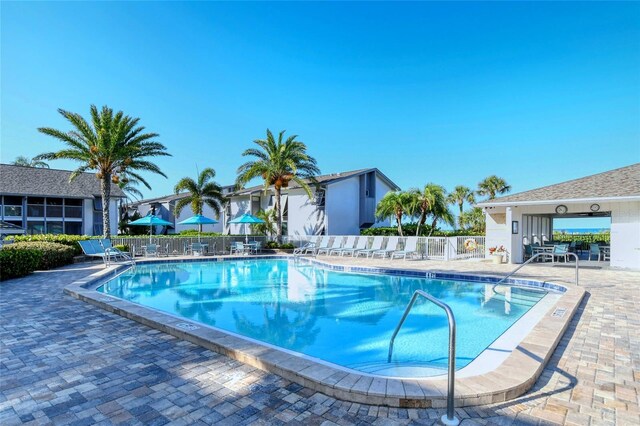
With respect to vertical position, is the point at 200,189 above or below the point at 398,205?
above

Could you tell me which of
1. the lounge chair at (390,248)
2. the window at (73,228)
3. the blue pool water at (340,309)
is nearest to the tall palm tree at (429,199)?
the lounge chair at (390,248)

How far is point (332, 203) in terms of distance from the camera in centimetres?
2489

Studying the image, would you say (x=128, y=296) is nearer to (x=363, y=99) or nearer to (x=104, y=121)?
(x=104, y=121)

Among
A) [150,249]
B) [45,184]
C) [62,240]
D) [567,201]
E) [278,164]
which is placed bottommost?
[150,249]

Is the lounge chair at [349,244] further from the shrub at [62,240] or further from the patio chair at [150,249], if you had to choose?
the shrub at [62,240]

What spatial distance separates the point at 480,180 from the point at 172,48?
3291 centimetres

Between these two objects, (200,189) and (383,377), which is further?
(200,189)

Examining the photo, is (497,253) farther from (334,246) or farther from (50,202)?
(50,202)

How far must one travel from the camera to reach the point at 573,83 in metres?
19.5

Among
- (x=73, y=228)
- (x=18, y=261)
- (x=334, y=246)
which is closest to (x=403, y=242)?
(x=334, y=246)

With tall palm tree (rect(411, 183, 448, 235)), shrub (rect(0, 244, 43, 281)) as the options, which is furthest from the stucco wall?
shrub (rect(0, 244, 43, 281))

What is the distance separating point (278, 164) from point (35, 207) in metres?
20.6

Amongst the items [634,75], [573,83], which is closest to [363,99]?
[573,83]

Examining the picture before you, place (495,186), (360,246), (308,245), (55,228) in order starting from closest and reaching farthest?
1. (360,246)
2. (308,245)
3. (55,228)
4. (495,186)
